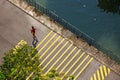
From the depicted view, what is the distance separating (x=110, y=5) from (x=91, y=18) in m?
4.23

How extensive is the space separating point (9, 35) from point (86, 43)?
10.0 m

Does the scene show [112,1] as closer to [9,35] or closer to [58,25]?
[58,25]

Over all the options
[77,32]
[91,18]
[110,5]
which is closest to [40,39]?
[77,32]

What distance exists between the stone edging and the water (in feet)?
18.4

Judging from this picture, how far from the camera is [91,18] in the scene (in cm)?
5078

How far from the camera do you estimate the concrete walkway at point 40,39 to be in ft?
132

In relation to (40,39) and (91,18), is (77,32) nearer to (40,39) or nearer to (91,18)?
(40,39)

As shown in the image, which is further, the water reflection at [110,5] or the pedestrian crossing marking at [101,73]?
the water reflection at [110,5]

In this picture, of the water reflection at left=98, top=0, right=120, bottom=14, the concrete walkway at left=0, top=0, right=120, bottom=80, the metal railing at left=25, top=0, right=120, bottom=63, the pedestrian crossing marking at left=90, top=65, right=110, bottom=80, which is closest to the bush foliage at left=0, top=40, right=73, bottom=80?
the concrete walkway at left=0, top=0, right=120, bottom=80

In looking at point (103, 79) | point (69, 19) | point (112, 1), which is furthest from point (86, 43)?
point (112, 1)

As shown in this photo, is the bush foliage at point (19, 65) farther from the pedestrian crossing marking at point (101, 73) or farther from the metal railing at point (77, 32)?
the metal railing at point (77, 32)

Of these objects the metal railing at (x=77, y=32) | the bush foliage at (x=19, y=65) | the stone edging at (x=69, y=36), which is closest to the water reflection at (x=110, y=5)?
the metal railing at (x=77, y=32)

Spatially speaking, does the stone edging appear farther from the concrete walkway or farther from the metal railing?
the metal railing

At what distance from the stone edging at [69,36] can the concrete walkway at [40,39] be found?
328 millimetres
